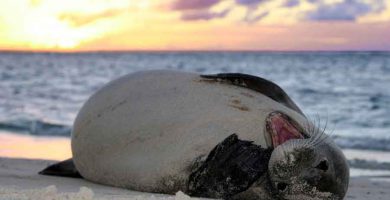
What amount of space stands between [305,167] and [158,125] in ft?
3.42

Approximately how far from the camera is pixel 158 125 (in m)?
4.37

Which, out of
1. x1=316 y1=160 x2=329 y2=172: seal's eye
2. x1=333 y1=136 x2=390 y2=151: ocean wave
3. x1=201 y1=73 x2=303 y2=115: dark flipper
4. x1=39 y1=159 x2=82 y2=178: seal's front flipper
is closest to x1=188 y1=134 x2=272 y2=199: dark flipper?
x1=316 y1=160 x2=329 y2=172: seal's eye

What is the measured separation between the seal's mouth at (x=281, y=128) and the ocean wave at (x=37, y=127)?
7.46 metres

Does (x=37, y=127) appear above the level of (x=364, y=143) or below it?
above

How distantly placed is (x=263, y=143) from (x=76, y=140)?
4.50ft

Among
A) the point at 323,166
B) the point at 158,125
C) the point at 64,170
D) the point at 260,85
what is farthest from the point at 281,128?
the point at 64,170

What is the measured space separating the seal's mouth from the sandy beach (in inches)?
27.0

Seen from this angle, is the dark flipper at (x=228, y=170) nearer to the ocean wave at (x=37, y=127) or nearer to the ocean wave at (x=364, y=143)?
the ocean wave at (x=364, y=143)

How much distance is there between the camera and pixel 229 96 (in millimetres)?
4527

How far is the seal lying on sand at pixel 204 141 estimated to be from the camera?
3.83 meters

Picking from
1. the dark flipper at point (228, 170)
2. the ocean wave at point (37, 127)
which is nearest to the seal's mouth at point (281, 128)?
the dark flipper at point (228, 170)

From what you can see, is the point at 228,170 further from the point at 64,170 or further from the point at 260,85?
the point at 64,170

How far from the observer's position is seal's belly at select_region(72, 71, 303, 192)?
4156 mm

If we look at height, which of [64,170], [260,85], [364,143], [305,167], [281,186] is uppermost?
[260,85]
